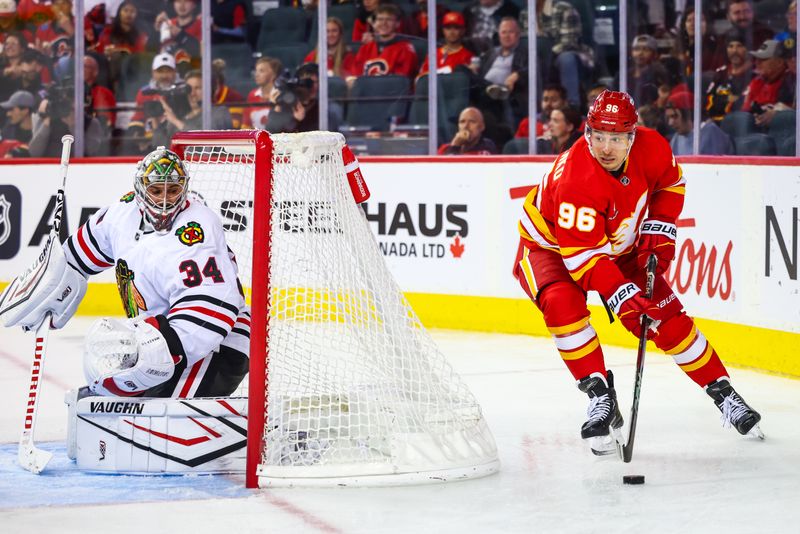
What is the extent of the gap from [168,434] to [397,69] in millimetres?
3842

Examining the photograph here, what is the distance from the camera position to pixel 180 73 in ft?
23.7

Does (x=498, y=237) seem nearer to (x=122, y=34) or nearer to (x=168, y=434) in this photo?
(x=122, y=34)

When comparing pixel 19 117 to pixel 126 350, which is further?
pixel 19 117

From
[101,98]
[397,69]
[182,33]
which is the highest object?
[182,33]

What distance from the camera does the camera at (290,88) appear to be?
23.0 ft

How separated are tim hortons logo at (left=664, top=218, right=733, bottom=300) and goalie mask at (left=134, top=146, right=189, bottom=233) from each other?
2.55 m

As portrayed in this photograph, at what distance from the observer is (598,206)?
138 inches

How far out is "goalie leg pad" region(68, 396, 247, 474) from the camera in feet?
11.0

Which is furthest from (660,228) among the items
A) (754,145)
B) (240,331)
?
(754,145)

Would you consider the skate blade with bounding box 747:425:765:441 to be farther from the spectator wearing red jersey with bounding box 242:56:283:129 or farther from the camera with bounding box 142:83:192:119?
the camera with bounding box 142:83:192:119

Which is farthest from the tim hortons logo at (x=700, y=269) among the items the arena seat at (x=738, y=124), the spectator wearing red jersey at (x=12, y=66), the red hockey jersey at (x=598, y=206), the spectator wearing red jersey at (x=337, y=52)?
the spectator wearing red jersey at (x=12, y=66)

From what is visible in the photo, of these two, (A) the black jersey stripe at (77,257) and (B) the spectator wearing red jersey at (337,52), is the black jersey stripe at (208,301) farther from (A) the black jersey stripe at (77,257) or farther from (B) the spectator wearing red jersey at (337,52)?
(B) the spectator wearing red jersey at (337,52)

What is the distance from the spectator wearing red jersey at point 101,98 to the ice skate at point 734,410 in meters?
4.41

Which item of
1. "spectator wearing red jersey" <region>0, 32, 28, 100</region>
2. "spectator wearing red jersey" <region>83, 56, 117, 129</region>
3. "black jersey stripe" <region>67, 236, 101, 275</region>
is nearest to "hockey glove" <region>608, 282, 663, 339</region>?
"black jersey stripe" <region>67, 236, 101, 275</region>
